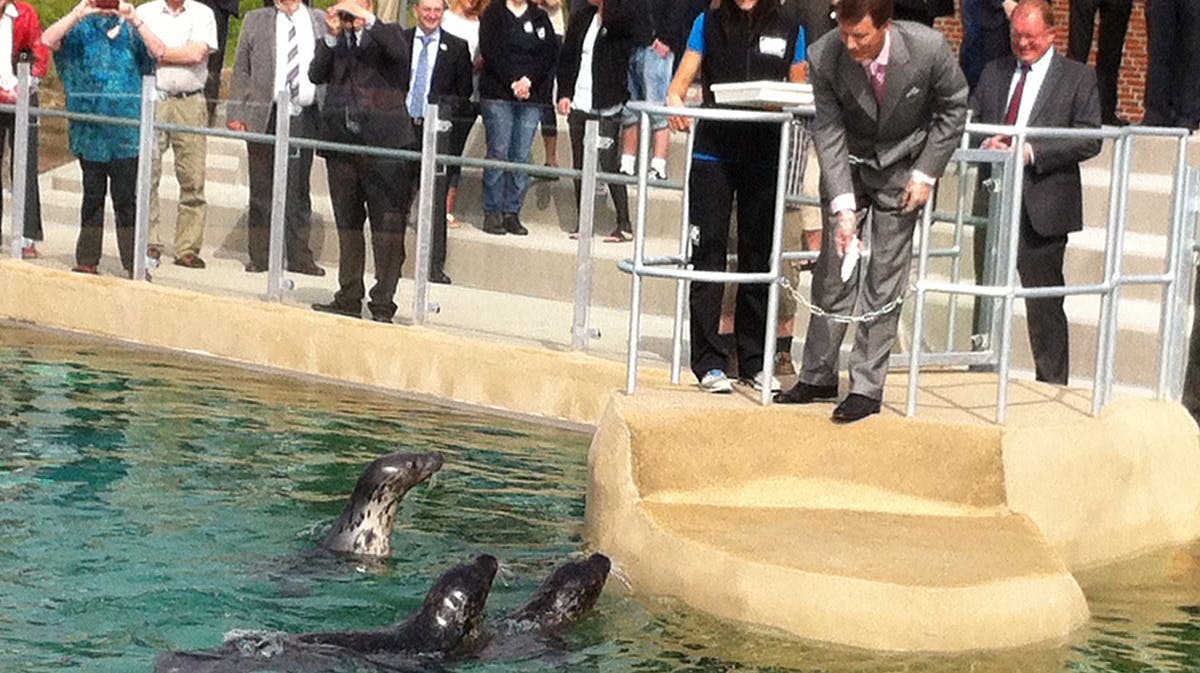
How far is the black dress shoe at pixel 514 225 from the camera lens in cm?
1526

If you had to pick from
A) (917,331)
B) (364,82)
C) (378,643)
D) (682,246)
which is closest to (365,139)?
(364,82)

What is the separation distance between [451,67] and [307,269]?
197cm

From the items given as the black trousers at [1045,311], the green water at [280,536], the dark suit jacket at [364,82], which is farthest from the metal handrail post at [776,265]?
the dark suit jacket at [364,82]

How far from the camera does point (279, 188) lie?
1664 cm

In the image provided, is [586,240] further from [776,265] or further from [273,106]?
[776,265]

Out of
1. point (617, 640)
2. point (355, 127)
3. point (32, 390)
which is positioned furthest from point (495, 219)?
point (617, 640)

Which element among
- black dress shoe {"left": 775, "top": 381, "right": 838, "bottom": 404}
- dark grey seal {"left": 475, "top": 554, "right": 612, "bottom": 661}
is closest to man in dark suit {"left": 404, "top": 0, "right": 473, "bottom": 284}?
black dress shoe {"left": 775, "top": 381, "right": 838, "bottom": 404}

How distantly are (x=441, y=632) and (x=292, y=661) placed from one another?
714mm

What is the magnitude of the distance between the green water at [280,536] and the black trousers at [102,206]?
179cm

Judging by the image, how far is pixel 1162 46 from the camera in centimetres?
1741

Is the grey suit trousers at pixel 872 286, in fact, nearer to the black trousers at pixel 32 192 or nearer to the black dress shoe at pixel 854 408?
the black dress shoe at pixel 854 408

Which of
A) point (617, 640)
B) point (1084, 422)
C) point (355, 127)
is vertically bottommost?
point (617, 640)

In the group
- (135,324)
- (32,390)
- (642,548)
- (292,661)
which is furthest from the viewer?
(135,324)

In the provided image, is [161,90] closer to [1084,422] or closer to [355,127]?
[355,127]
